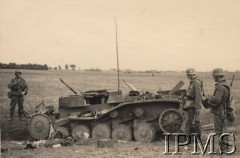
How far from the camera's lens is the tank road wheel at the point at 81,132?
1152 centimetres

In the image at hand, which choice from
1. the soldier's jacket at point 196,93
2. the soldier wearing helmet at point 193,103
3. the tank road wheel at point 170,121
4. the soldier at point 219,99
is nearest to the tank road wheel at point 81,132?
Answer: the tank road wheel at point 170,121

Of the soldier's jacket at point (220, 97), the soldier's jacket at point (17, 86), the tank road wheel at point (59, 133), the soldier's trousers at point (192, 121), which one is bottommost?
the tank road wheel at point (59, 133)

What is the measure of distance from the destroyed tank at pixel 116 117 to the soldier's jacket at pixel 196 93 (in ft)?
2.44

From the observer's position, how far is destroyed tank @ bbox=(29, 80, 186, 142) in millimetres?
10961

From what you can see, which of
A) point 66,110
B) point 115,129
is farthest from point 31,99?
point 115,129

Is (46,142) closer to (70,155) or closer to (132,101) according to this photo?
(70,155)

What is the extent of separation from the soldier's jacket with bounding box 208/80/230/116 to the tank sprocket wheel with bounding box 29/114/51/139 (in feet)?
16.6

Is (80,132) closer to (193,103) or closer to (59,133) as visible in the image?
(59,133)

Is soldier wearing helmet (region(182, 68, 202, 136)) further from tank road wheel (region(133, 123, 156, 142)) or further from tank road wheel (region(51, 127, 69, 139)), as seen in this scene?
tank road wheel (region(51, 127, 69, 139))

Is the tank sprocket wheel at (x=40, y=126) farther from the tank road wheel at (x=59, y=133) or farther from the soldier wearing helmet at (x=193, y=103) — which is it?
the soldier wearing helmet at (x=193, y=103)

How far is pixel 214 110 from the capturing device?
9.32 meters

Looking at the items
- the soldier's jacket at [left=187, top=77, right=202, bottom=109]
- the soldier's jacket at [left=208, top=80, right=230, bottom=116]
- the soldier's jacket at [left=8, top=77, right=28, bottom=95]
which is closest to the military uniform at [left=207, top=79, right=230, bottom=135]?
the soldier's jacket at [left=208, top=80, right=230, bottom=116]

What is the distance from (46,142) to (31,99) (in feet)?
41.1

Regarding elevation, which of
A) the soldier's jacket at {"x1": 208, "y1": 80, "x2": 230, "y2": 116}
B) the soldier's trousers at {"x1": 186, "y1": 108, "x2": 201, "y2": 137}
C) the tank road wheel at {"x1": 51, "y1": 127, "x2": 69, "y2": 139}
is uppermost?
the soldier's jacket at {"x1": 208, "y1": 80, "x2": 230, "y2": 116}
